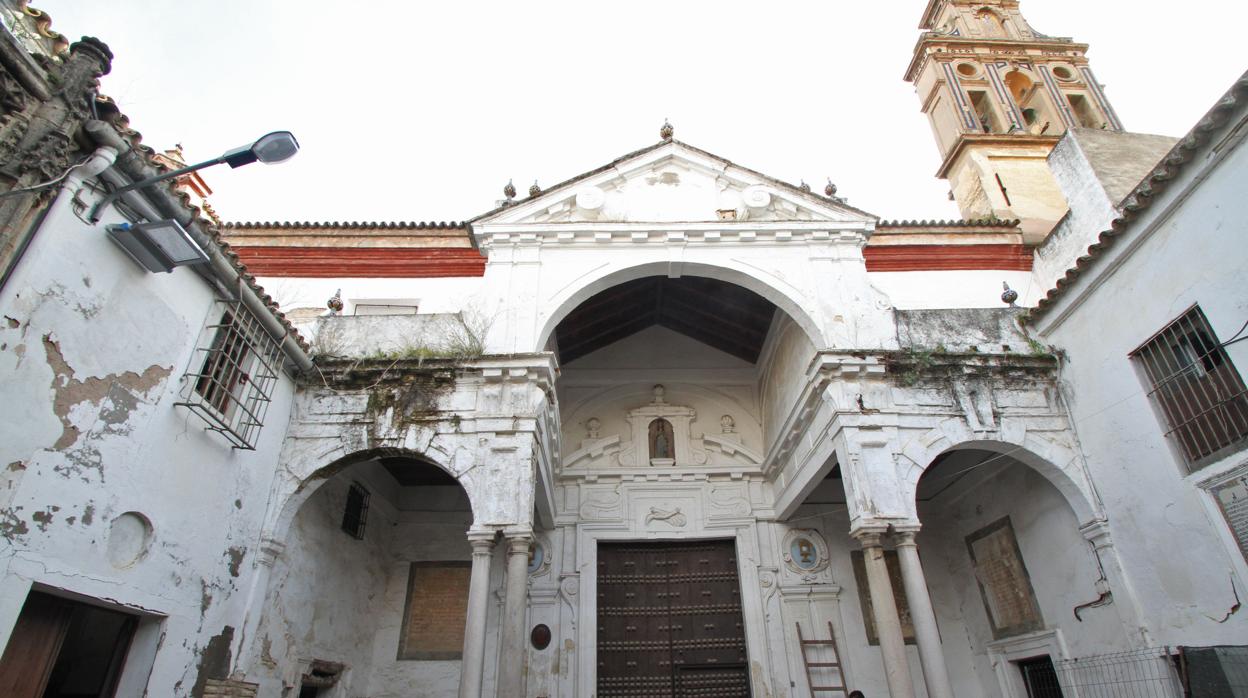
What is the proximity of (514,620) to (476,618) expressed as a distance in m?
0.41

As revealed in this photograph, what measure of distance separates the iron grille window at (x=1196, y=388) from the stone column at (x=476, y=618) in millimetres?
7538

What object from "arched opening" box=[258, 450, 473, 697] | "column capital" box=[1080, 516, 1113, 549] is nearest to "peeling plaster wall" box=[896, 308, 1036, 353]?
"column capital" box=[1080, 516, 1113, 549]

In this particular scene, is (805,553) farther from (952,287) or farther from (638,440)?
(952,287)

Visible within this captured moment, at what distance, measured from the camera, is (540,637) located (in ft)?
35.0

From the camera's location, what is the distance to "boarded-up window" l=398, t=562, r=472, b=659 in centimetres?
1055

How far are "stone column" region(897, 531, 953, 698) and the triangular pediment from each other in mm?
4853

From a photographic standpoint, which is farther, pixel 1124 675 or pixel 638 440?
pixel 638 440

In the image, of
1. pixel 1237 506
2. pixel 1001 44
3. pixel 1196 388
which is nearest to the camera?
pixel 1237 506

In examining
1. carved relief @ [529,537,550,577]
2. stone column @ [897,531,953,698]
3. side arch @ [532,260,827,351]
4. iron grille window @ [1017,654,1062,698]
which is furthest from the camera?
carved relief @ [529,537,550,577]

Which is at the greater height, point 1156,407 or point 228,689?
point 1156,407

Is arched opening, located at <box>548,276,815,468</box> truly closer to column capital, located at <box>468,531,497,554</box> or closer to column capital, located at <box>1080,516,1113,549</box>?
column capital, located at <box>468,531,497,554</box>

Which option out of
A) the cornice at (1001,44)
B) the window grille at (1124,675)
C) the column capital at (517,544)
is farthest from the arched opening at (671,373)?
the cornice at (1001,44)

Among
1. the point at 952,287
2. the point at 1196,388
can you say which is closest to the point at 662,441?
the point at 952,287

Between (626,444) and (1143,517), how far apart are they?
7680mm
